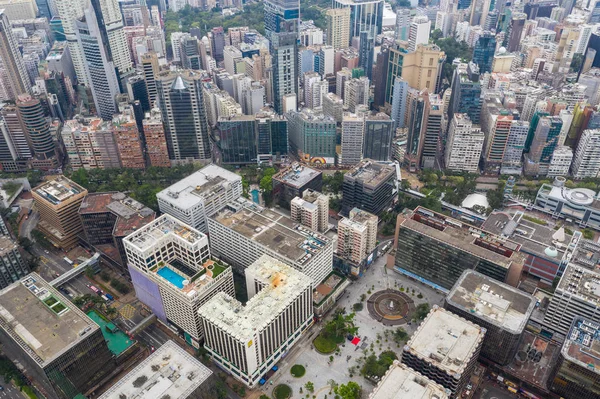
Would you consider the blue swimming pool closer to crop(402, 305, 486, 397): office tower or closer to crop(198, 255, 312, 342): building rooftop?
crop(198, 255, 312, 342): building rooftop

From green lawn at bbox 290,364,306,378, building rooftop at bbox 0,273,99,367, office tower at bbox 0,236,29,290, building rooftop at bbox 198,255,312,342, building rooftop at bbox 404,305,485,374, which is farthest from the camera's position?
office tower at bbox 0,236,29,290

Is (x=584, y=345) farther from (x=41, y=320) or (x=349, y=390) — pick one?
(x=41, y=320)

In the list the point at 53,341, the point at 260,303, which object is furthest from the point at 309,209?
the point at 53,341

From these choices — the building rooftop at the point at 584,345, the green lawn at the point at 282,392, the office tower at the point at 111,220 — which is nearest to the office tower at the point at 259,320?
the green lawn at the point at 282,392

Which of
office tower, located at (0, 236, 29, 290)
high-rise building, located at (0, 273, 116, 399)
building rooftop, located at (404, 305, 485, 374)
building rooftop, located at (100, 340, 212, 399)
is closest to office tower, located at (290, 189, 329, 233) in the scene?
building rooftop, located at (404, 305, 485, 374)

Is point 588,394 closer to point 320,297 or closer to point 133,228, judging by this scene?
point 320,297
